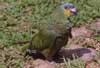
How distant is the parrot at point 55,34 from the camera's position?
465 cm

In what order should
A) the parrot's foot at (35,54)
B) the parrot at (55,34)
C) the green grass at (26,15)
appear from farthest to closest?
1. the green grass at (26,15)
2. the parrot's foot at (35,54)
3. the parrot at (55,34)

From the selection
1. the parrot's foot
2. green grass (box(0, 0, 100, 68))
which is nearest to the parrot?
the parrot's foot

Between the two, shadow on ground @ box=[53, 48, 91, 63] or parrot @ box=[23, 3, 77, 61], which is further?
shadow on ground @ box=[53, 48, 91, 63]

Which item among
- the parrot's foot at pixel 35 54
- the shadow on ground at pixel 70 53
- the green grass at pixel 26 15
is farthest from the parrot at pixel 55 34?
the green grass at pixel 26 15

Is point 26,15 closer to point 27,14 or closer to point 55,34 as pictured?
point 27,14

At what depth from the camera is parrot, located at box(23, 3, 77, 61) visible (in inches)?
183

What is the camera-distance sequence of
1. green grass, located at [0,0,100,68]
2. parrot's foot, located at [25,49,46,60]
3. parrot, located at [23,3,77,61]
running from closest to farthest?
parrot, located at [23,3,77,61] < parrot's foot, located at [25,49,46,60] < green grass, located at [0,0,100,68]

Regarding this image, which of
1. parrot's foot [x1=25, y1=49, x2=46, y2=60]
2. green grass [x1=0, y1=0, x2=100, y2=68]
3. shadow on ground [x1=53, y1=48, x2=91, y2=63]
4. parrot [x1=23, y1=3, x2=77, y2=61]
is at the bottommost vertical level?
shadow on ground [x1=53, y1=48, x2=91, y2=63]

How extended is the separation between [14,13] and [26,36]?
1005 millimetres

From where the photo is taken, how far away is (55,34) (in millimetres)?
4633

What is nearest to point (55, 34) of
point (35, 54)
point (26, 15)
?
point (35, 54)

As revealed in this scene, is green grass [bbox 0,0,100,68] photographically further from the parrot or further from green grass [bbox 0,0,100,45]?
the parrot

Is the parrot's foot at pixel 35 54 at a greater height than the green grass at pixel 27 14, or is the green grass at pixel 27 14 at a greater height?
the green grass at pixel 27 14

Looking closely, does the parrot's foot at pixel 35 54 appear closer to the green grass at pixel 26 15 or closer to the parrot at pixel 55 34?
the parrot at pixel 55 34
